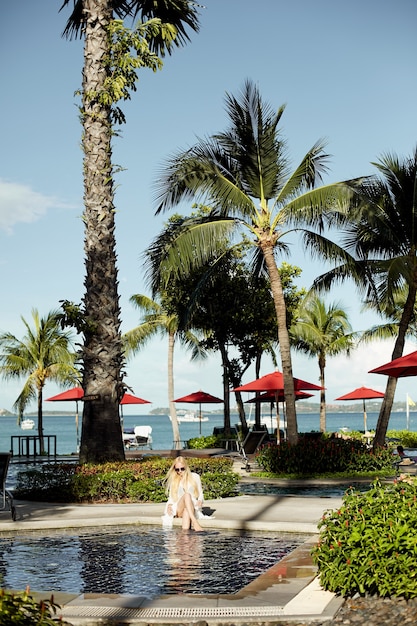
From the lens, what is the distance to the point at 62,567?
8.65 m

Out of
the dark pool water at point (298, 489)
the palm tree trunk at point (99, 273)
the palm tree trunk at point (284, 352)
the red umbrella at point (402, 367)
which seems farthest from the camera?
the palm tree trunk at point (284, 352)

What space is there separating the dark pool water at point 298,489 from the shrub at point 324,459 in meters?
1.50

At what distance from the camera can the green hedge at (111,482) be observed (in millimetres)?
14164

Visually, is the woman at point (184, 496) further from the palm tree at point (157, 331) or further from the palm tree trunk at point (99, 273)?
the palm tree at point (157, 331)

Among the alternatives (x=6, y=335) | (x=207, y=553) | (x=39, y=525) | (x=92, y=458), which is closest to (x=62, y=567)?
(x=207, y=553)

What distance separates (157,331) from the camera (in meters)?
44.2

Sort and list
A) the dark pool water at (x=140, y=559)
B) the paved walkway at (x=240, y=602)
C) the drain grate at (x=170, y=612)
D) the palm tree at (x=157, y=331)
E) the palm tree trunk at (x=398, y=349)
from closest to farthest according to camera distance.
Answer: the paved walkway at (x=240, y=602)
the drain grate at (x=170, y=612)
the dark pool water at (x=140, y=559)
the palm tree trunk at (x=398, y=349)
the palm tree at (x=157, y=331)

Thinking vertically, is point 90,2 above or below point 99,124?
above

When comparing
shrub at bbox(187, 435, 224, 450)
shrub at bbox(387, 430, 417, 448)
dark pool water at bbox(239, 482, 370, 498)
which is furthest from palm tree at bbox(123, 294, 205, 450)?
dark pool water at bbox(239, 482, 370, 498)

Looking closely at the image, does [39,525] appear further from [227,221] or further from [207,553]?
[227,221]

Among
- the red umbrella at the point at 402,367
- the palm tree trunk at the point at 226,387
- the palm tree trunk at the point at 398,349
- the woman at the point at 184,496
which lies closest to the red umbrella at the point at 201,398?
the palm tree trunk at the point at 226,387

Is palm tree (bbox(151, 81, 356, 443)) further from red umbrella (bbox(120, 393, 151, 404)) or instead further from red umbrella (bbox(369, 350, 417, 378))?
red umbrella (bbox(120, 393, 151, 404))

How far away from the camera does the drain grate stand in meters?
6.40

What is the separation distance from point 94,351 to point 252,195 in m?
8.09
